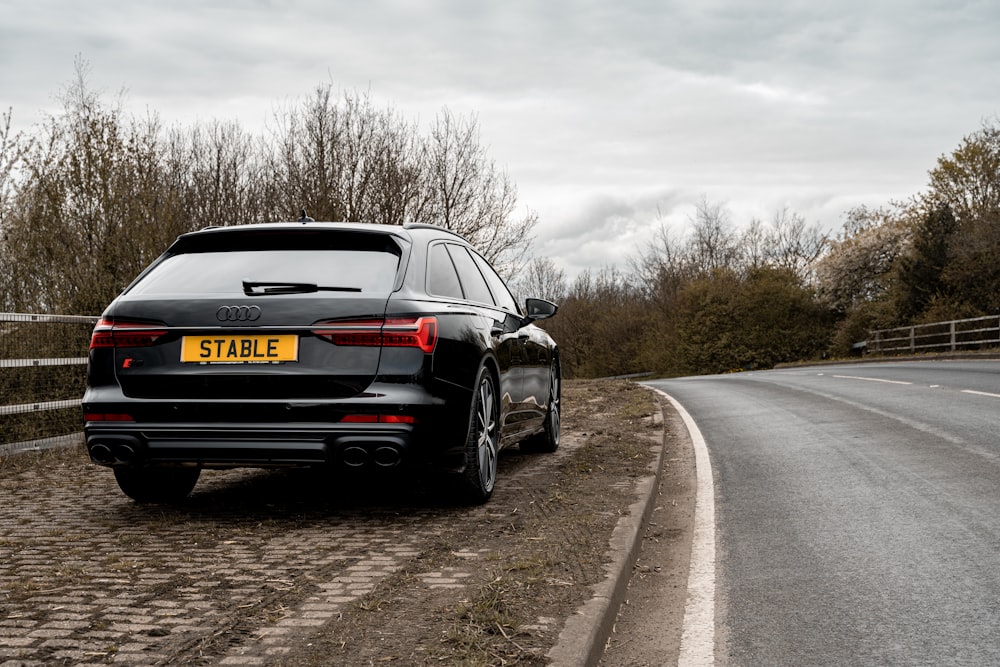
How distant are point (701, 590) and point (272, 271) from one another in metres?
2.80

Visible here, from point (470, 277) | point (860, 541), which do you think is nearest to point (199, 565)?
point (470, 277)

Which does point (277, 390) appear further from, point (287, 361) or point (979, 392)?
point (979, 392)

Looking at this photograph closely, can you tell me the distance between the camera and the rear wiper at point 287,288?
16.4 feet

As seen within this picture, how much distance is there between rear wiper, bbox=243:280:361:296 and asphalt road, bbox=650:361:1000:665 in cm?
243

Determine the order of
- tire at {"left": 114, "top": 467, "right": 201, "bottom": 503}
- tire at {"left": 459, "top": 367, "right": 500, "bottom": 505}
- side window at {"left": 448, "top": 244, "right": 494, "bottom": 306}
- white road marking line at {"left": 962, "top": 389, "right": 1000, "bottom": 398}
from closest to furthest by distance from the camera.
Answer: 1. tire at {"left": 459, "top": 367, "right": 500, "bottom": 505}
2. tire at {"left": 114, "top": 467, "right": 201, "bottom": 503}
3. side window at {"left": 448, "top": 244, "right": 494, "bottom": 306}
4. white road marking line at {"left": 962, "top": 389, "right": 1000, "bottom": 398}

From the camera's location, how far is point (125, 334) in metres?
5.04

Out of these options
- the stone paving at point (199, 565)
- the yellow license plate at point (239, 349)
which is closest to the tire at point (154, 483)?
the stone paving at point (199, 565)

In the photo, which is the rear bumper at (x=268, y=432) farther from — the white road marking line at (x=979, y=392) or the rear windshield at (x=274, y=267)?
the white road marking line at (x=979, y=392)

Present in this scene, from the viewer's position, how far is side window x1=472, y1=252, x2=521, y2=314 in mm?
6930

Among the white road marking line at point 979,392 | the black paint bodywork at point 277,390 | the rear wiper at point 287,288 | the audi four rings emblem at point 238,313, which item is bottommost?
the white road marking line at point 979,392

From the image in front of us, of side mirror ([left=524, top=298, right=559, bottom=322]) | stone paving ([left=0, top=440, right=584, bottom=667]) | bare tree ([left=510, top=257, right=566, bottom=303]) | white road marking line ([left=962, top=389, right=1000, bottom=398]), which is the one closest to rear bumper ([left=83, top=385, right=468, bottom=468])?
stone paving ([left=0, top=440, right=584, bottom=667])

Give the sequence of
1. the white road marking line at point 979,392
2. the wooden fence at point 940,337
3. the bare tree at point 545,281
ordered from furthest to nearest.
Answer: the bare tree at point 545,281, the wooden fence at point 940,337, the white road marking line at point 979,392

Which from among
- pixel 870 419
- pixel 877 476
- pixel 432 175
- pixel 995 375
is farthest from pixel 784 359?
pixel 877 476

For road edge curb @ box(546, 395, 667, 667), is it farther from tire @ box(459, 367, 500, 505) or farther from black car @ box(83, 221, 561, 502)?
black car @ box(83, 221, 561, 502)
